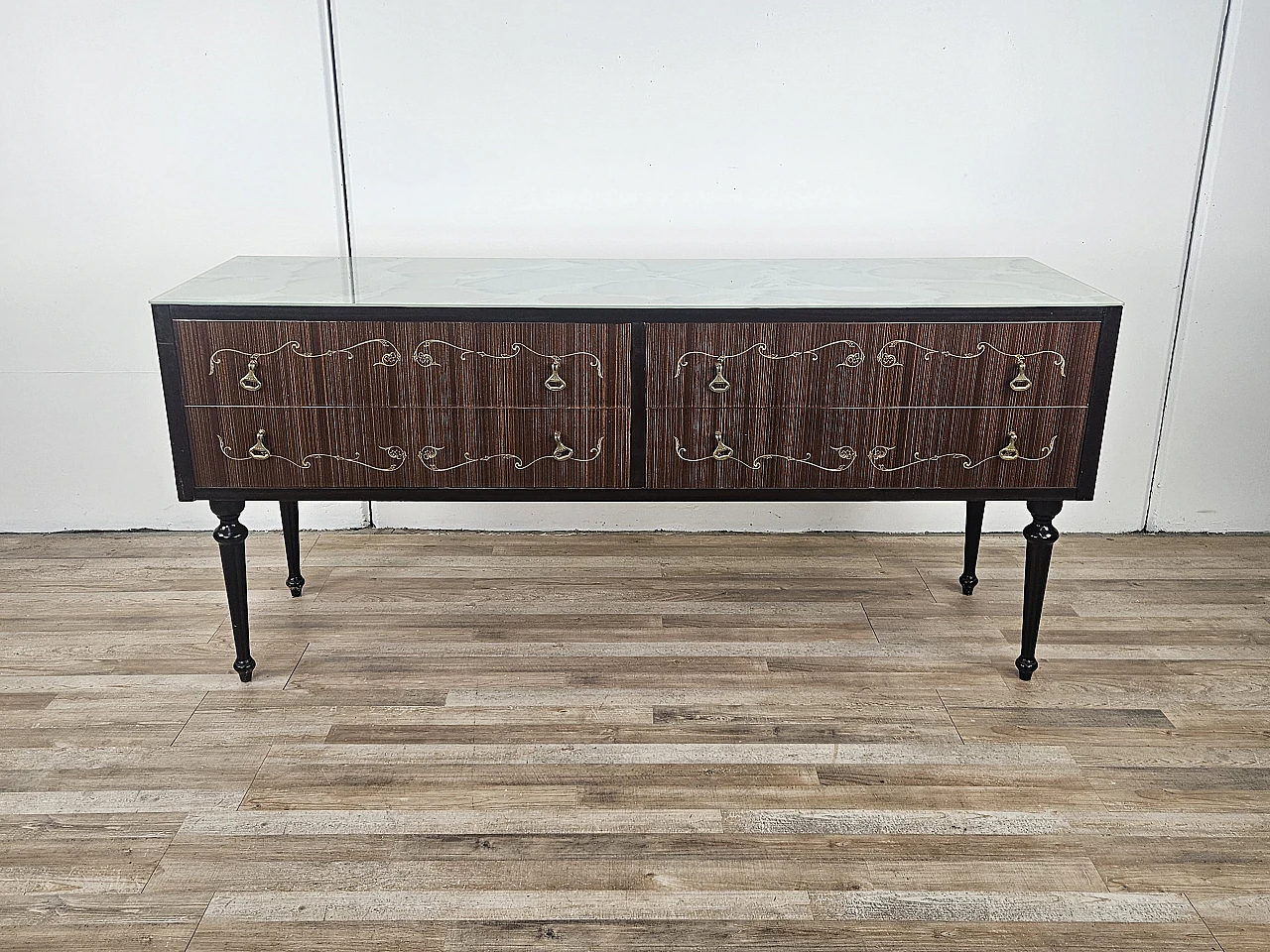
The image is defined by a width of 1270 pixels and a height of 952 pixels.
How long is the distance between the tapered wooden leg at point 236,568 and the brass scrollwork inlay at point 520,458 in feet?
1.24

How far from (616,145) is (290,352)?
1.08 meters

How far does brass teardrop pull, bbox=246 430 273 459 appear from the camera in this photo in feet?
6.27

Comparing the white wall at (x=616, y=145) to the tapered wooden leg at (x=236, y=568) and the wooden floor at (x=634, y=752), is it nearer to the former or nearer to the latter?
the wooden floor at (x=634, y=752)

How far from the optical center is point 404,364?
1872mm

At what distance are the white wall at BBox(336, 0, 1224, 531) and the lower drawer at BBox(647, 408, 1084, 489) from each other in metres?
0.84

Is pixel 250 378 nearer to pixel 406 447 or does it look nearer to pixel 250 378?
pixel 250 378

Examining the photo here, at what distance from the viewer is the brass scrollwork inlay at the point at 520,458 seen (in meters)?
1.93

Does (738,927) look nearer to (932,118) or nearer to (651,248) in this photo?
(651,248)

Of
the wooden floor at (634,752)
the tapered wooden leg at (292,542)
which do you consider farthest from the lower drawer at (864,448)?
the tapered wooden leg at (292,542)

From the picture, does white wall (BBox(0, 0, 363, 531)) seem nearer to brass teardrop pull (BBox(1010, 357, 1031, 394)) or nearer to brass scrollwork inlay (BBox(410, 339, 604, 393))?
brass scrollwork inlay (BBox(410, 339, 604, 393))

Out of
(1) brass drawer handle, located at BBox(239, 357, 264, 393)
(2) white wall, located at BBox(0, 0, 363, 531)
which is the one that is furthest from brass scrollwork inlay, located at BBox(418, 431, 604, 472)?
(2) white wall, located at BBox(0, 0, 363, 531)

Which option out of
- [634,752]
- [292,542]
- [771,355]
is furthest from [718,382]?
[292,542]

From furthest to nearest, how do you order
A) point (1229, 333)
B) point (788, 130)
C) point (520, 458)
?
point (1229, 333)
point (788, 130)
point (520, 458)

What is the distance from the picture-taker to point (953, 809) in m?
1.70
